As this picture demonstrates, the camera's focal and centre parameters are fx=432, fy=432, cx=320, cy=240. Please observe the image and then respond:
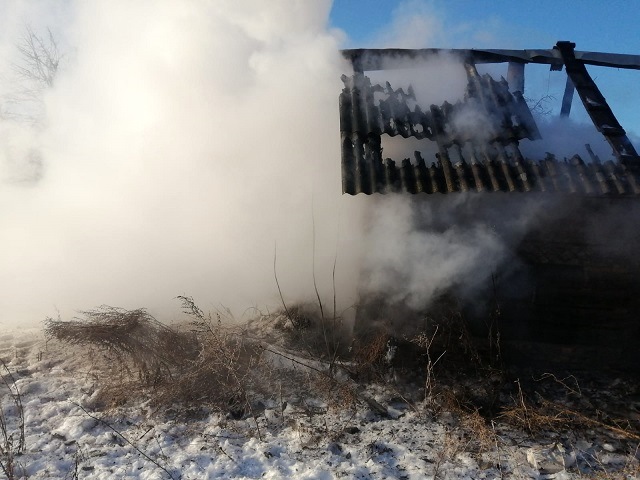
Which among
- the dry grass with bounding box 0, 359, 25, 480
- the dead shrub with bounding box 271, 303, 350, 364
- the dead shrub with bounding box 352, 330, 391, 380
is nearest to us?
the dry grass with bounding box 0, 359, 25, 480

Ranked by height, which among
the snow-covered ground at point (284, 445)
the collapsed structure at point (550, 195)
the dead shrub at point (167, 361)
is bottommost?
the snow-covered ground at point (284, 445)

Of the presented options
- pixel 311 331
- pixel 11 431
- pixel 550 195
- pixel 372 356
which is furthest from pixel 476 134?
pixel 11 431

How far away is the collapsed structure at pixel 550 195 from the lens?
4730 mm

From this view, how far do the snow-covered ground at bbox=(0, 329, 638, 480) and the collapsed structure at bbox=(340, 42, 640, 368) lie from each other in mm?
1477

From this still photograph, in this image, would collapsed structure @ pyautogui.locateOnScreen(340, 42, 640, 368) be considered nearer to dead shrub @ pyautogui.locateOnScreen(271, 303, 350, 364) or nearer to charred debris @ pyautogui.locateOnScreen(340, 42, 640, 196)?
charred debris @ pyautogui.locateOnScreen(340, 42, 640, 196)

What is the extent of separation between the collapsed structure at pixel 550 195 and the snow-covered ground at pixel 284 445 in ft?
4.84

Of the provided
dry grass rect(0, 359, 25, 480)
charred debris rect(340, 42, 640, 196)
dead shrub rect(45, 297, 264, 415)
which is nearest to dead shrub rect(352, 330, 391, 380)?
dead shrub rect(45, 297, 264, 415)

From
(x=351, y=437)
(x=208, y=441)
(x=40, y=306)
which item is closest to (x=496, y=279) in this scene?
(x=351, y=437)

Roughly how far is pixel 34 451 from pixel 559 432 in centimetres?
476

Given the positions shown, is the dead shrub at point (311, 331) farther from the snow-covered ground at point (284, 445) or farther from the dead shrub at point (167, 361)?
the snow-covered ground at point (284, 445)

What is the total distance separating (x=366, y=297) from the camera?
18.0 feet

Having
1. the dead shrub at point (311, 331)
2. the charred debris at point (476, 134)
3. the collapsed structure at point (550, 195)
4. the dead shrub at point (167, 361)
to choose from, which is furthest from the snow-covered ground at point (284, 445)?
the charred debris at point (476, 134)

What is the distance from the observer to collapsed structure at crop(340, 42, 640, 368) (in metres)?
4.73

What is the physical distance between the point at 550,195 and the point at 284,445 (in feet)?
12.9
